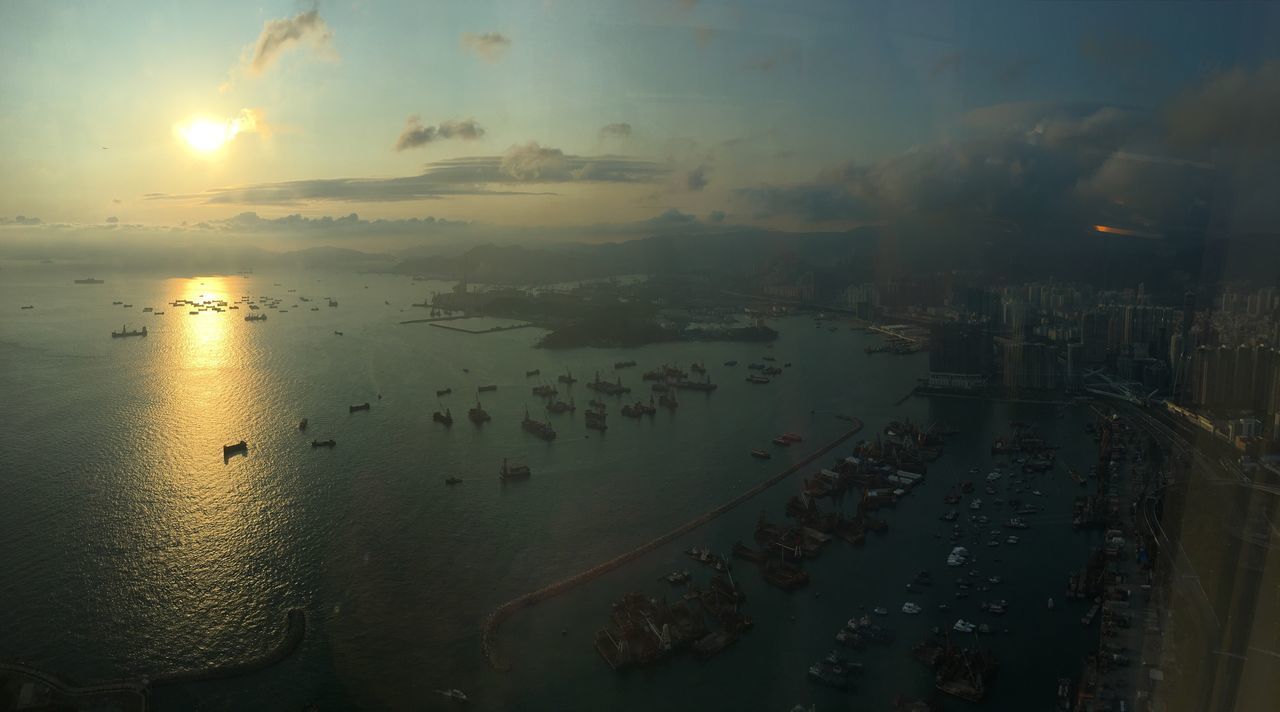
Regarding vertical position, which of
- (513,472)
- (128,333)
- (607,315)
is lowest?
(513,472)

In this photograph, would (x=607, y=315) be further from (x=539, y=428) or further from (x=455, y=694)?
(x=455, y=694)

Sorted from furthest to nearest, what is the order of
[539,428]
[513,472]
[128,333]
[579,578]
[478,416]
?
1. [128,333]
2. [478,416]
3. [539,428]
4. [513,472]
5. [579,578]

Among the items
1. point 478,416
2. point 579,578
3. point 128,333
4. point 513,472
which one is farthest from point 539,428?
point 128,333

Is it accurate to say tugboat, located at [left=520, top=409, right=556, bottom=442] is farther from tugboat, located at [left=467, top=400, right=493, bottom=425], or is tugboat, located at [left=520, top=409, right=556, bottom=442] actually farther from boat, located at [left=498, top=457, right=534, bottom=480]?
boat, located at [left=498, top=457, right=534, bottom=480]

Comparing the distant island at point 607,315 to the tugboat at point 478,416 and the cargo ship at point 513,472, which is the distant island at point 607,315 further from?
the cargo ship at point 513,472

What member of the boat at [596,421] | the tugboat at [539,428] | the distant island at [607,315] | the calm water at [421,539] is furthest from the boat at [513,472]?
the distant island at [607,315]

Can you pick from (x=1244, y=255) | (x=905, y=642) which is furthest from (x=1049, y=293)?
(x=905, y=642)

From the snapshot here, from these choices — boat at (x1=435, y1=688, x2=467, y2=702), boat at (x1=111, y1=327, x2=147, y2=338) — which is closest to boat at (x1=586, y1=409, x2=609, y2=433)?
boat at (x1=435, y1=688, x2=467, y2=702)
